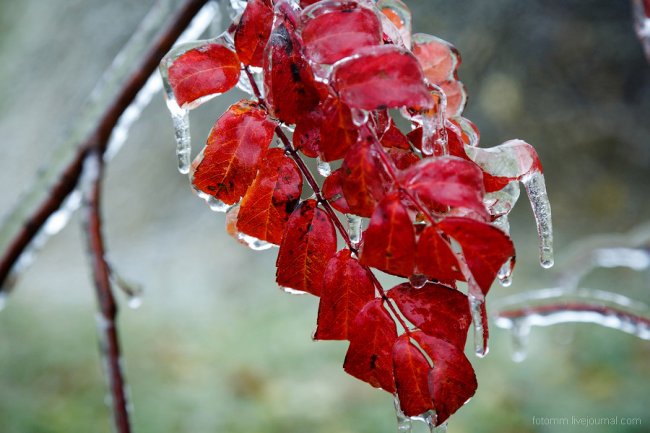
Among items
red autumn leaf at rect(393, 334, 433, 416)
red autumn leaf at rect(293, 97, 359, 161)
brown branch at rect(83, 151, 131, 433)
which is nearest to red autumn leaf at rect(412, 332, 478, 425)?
red autumn leaf at rect(393, 334, 433, 416)

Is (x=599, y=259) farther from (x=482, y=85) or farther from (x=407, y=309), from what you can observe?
(x=482, y=85)

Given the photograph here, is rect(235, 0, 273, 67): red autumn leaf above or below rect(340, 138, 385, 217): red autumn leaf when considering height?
above

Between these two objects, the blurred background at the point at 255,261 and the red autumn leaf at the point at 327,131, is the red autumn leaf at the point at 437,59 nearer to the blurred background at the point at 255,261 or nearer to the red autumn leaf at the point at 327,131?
the red autumn leaf at the point at 327,131

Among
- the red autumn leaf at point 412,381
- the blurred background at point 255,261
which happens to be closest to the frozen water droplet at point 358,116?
the red autumn leaf at point 412,381

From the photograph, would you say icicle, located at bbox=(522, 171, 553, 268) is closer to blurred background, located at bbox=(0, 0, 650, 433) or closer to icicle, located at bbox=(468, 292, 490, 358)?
icicle, located at bbox=(468, 292, 490, 358)

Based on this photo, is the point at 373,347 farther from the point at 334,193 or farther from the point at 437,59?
the point at 437,59

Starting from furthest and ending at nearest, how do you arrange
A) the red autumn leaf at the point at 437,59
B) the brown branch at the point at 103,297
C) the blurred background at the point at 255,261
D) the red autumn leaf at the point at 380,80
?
1. the blurred background at the point at 255,261
2. the brown branch at the point at 103,297
3. the red autumn leaf at the point at 437,59
4. the red autumn leaf at the point at 380,80
